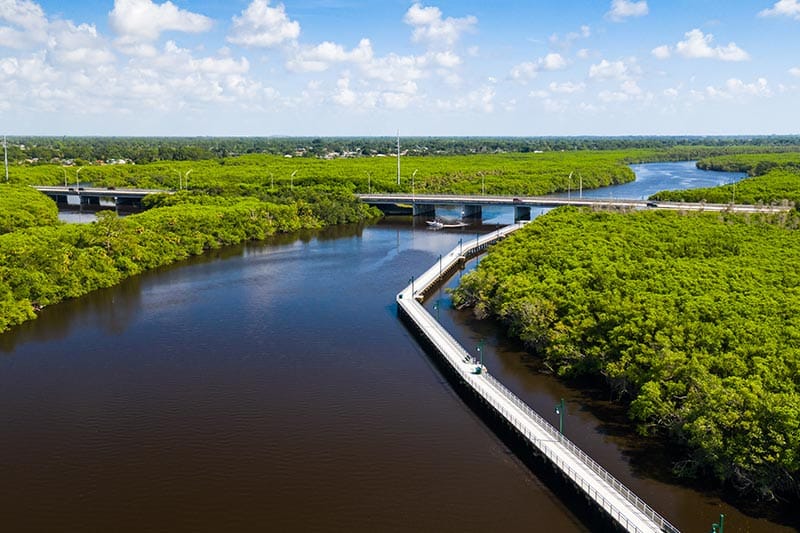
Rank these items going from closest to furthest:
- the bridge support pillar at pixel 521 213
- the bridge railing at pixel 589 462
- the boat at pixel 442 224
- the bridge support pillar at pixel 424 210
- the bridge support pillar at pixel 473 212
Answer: the bridge railing at pixel 589 462
the boat at pixel 442 224
the bridge support pillar at pixel 521 213
the bridge support pillar at pixel 473 212
the bridge support pillar at pixel 424 210

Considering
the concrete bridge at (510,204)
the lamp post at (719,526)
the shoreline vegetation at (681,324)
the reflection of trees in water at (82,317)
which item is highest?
the concrete bridge at (510,204)

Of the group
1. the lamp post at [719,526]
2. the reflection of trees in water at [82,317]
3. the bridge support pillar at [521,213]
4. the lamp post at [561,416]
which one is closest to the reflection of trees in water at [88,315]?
the reflection of trees in water at [82,317]

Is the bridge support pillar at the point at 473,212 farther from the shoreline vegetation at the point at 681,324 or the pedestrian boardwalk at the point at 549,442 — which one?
the pedestrian boardwalk at the point at 549,442

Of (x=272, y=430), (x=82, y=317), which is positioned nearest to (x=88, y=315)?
(x=82, y=317)

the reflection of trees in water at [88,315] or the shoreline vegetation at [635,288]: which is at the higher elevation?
the shoreline vegetation at [635,288]

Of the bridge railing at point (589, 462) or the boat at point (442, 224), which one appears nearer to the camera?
the bridge railing at point (589, 462)

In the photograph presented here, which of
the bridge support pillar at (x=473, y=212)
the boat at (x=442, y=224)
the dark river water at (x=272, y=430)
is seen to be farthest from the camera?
the bridge support pillar at (x=473, y=212)

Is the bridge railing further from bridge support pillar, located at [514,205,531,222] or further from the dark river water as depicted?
bridge support pillar, located at [514,205,531,222]

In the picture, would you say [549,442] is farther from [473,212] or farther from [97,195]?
[97,195]
